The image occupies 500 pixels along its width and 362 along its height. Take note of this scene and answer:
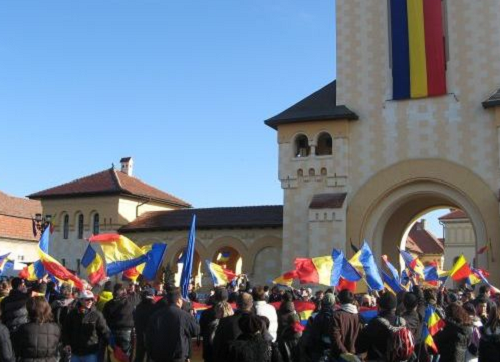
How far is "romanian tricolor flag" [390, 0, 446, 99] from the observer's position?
2728 centimetres

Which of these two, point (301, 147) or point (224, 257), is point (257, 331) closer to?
point (301, 147)

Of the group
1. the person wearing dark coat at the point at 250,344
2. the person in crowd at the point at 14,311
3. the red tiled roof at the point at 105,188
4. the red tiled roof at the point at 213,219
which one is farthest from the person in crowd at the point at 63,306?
the red tiled roof at the point at 105,188

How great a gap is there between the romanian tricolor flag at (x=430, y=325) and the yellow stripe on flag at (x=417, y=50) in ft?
61.2

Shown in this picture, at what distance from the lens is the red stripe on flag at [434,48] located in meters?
27.1

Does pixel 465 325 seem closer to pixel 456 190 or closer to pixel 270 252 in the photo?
pixel 456 190

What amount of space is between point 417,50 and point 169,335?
22.1 meters

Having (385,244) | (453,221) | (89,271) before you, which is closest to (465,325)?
(89,271)

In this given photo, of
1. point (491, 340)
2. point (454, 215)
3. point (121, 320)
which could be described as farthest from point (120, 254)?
point (454, 215)

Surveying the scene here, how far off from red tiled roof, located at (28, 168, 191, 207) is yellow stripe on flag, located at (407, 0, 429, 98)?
1737 centimetres

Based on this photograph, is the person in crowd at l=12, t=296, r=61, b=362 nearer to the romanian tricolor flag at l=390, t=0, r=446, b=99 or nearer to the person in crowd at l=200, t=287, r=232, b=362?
the person in crowd at l=200, t=287, r=232, b=362

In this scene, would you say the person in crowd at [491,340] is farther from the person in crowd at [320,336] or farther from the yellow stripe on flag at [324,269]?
the yellow stripe on flag at [324,269]

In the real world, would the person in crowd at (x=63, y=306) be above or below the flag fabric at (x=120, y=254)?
below

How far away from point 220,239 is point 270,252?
115 inches

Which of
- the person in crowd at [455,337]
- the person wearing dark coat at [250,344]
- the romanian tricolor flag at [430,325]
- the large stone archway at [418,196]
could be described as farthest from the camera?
the large stone archway at [418,196]
